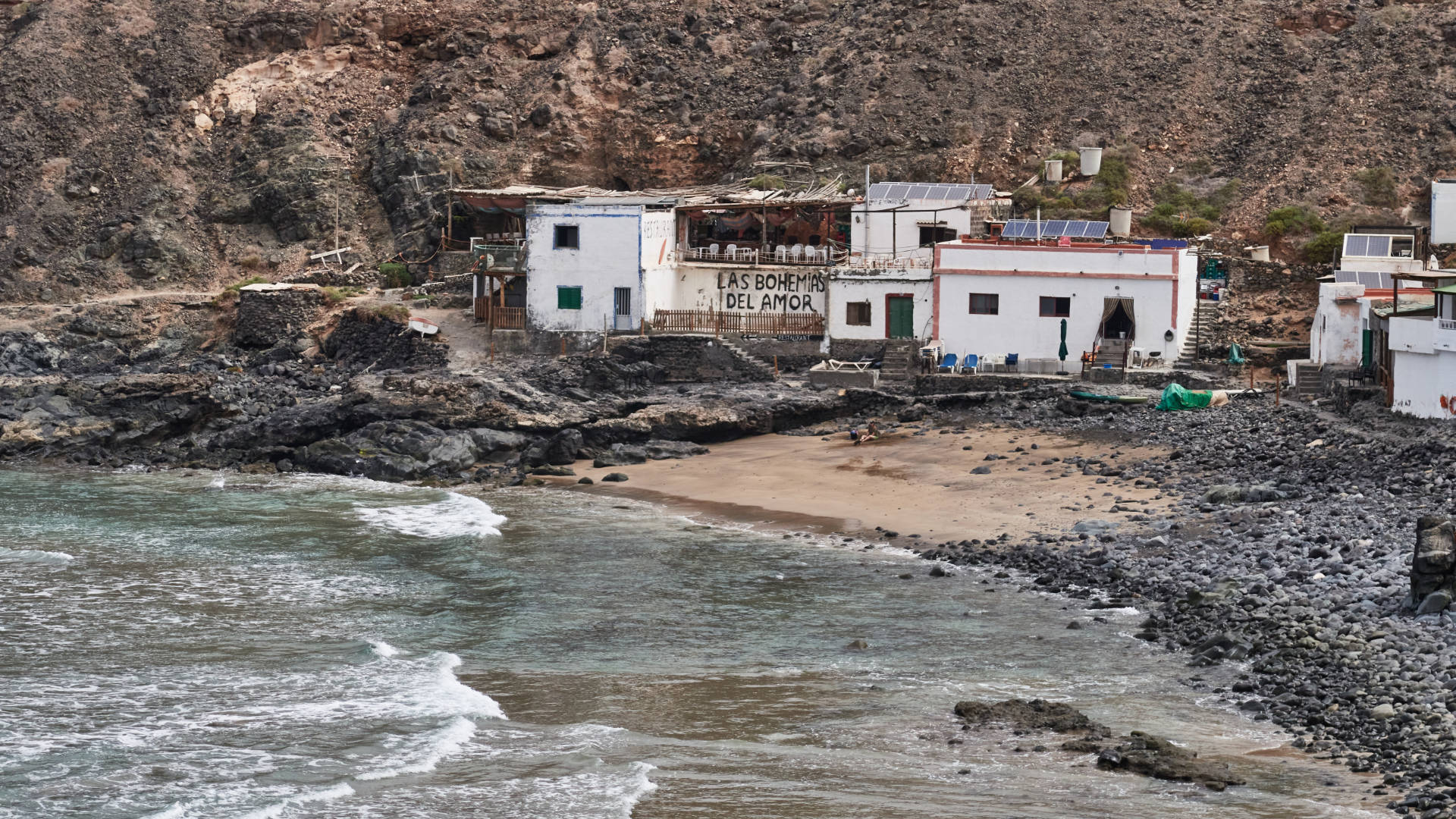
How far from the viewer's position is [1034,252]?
48.1 metres

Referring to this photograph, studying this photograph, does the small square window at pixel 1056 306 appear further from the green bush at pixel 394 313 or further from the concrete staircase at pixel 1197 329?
the green bush at pixel 394 313

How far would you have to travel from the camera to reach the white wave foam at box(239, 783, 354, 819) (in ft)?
59.8

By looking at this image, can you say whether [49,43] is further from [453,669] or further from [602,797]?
[602,797]

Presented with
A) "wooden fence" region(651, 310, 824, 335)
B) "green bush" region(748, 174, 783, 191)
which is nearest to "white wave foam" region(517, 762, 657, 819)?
"wooden fence" region(651, 310, 824, 335)

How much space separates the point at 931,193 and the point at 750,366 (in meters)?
10.6

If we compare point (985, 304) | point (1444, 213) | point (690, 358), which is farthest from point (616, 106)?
point (1444, 213)

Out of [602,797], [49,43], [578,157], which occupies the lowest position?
[602,797]

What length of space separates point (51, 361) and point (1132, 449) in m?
36.9

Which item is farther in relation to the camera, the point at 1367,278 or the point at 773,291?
the point at 773,291

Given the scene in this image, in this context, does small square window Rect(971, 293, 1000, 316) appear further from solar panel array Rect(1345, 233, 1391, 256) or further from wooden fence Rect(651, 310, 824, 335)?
solar panel array Rect(1345, 233, 1391, 256)

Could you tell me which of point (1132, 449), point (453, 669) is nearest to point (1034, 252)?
point (1132, 449)

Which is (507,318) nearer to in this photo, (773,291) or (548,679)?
(773,291)

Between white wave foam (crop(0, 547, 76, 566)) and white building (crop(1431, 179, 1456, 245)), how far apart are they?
1695 inches

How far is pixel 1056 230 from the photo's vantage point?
50.1 meters
